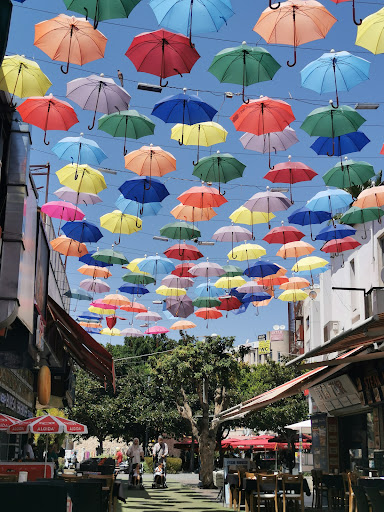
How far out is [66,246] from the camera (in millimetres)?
20625

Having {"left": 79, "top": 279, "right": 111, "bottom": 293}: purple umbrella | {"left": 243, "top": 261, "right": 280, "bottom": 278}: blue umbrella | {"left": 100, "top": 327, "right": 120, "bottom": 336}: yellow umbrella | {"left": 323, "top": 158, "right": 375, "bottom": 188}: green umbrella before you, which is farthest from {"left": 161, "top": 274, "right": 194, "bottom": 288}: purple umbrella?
{"left": 100, "top": 327, "right": 120, "bottom": 336}: yellow umbrella

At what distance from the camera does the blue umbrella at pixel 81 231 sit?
19281 mm

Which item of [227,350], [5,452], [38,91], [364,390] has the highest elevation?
[38,91]

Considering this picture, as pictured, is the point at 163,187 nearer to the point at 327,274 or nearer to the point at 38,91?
the point at 38,91

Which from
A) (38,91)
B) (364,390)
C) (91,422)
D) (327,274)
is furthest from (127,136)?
(91,422)

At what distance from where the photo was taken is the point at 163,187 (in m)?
17.2

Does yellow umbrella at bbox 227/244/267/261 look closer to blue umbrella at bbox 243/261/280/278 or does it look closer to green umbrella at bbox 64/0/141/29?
blue umbrella at bbox 243/261/280/278

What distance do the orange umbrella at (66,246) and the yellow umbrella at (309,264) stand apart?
7.31m

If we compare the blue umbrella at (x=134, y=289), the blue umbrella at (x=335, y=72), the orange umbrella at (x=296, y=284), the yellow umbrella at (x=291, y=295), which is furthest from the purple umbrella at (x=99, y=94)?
the yellow umbrella at (x=291, y=295)

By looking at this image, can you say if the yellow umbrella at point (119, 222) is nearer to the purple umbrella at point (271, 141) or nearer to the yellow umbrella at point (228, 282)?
the yellow umbrella at point (228, 282)

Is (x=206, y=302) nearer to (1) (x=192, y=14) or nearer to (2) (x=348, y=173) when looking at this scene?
(2) (x=348, y=173)

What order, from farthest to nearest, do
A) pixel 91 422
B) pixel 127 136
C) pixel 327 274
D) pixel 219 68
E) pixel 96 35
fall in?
1. pixel 91 422
2. pixel 327 274
3. pixel 127 136
4. pixel 219 68
5. pixel 96 35

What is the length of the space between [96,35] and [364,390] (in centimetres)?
1197

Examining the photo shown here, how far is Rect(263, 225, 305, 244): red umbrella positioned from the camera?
65.6ft
